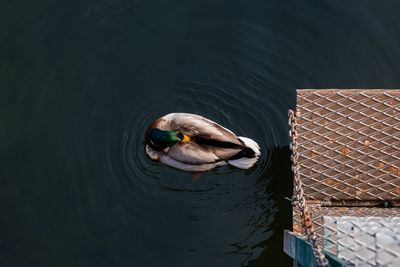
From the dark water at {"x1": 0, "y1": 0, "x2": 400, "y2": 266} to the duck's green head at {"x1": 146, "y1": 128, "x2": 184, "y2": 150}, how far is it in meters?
0.42

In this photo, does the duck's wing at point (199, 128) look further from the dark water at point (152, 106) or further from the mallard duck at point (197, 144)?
the dark water at point (152, 106)

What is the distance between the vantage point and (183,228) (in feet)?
20.6

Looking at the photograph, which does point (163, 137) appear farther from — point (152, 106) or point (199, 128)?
point (152, 106)

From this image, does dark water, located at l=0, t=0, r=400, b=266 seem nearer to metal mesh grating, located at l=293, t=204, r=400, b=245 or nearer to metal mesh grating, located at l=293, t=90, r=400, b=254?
metal mesh grating, located at l=293, t=204, r=400, b=245

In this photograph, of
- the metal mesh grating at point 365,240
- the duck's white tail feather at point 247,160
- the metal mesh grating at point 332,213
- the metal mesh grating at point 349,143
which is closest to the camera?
the metal mesh grating at point 365,240

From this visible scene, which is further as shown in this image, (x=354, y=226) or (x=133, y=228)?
(x=133, y=228)

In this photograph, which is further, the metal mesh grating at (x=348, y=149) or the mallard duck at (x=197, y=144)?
the mallard duck at (x=197, y=144)

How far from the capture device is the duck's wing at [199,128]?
5816 millimetres

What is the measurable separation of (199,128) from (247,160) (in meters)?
0.61

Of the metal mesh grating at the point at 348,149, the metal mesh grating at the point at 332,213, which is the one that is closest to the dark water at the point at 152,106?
the metal mesh grating at the point at 332,213

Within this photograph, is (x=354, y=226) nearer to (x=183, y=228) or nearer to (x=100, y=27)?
(x=183, y=228)

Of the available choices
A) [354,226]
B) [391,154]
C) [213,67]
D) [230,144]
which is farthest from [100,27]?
[354,226]

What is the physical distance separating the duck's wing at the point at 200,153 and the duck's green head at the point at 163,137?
0.07 m

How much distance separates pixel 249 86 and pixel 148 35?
136 centimetres
